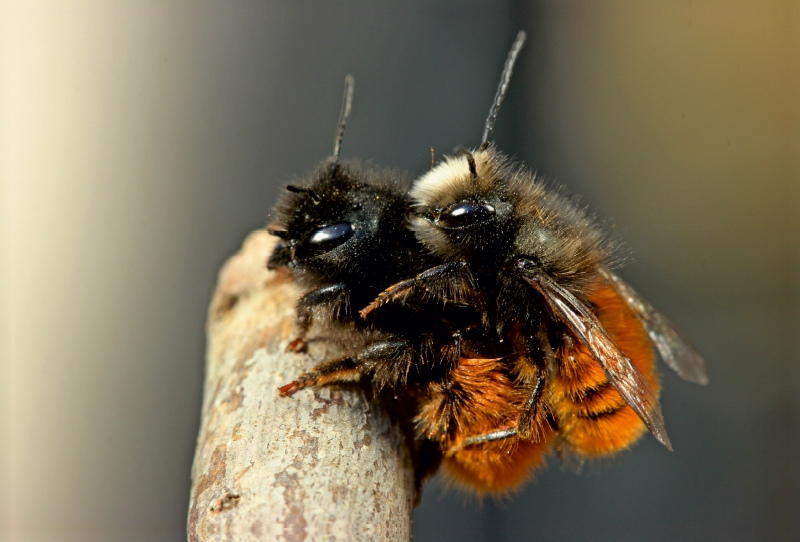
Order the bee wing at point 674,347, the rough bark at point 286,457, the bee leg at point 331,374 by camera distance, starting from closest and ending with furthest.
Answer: the rough bark at point 286,457 → the bee leg at point 331,374 → the bee wing at point 674,347

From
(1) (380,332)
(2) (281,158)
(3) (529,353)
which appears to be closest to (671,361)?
→ (3) (529,353)

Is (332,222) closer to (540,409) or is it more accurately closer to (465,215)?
(465,215)

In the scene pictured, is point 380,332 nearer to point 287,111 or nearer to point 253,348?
point 253,348

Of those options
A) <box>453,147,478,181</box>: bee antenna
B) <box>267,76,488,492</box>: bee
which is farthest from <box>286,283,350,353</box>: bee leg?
<box>453,147,478,181</box>: bee antenna

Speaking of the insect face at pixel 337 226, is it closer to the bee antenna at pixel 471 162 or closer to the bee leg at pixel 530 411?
the bee antenna at pixel 471 162

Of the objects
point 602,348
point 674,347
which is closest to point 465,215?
point 602,348

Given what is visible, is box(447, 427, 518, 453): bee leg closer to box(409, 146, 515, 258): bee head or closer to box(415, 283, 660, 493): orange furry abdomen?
box(415, 283, 660, 493): orange furry abdomen

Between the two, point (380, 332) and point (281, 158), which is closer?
point (380, 332)

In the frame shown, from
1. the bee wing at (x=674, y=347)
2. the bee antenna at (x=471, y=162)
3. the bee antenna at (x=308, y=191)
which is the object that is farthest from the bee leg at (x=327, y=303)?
the bee wing at (x=674, y=347)
